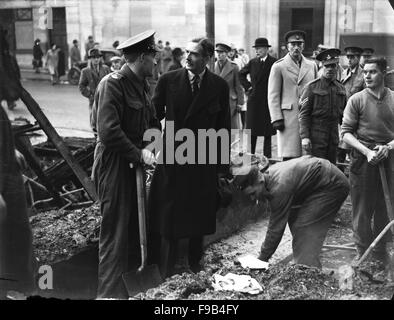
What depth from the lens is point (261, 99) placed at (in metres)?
8.71

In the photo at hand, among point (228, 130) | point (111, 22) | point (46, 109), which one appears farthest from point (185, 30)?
point (228, 130)

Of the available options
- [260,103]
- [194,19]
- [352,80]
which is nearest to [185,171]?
[352,80]

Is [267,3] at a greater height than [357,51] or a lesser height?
greater

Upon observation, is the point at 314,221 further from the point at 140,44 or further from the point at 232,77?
the point at 232,77

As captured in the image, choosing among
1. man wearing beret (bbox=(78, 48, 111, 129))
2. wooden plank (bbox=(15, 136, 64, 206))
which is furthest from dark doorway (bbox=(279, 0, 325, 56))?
wooden plank (bbox=(15, 136, 64, 206))

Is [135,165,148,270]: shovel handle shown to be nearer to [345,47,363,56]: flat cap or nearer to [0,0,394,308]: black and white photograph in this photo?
[0,0,394,308]: black and white photograph

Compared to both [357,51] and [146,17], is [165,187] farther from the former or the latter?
[146,17]

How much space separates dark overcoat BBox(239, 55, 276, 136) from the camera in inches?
341

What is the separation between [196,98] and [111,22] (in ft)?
27.5

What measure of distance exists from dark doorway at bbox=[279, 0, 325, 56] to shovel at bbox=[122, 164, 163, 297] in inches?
429

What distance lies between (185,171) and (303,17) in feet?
39.7

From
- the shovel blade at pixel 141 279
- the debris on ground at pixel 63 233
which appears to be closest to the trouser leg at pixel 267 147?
the debris on ground at pixel 63 233
